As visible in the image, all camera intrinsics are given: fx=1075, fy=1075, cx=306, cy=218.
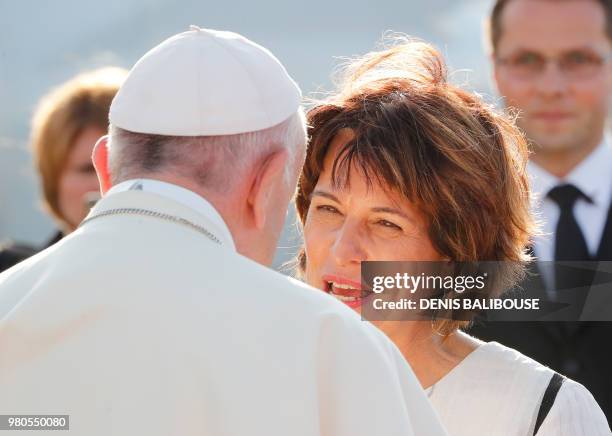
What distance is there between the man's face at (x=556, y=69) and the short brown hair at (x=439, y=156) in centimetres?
164

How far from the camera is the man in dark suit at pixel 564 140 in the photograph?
4.42 m

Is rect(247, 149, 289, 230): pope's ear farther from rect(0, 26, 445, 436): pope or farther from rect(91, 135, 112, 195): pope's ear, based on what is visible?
rect(91, 135, 112, 195): pope's ear

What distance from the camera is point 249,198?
6.82 ft

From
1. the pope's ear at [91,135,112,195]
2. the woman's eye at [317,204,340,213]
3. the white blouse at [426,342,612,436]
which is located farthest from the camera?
the woman's eye at [317,204,340,213]

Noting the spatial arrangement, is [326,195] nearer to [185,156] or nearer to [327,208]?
[327,208]

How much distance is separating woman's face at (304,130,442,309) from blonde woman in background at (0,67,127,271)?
2.08m

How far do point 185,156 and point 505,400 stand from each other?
1.35 meters

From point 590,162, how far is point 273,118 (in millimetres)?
2897

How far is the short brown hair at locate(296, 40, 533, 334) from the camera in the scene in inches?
120

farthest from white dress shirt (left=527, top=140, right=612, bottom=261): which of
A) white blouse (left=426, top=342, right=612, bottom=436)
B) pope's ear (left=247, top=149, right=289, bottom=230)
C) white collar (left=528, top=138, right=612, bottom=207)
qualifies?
pope's ear (left=247, top=149, right=289, bottom=230)

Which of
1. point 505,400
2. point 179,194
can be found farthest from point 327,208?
point 179,194

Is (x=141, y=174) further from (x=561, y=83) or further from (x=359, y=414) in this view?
(x=561, y=83)

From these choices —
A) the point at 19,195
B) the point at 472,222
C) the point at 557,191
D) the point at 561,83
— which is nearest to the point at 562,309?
the point at 557,191

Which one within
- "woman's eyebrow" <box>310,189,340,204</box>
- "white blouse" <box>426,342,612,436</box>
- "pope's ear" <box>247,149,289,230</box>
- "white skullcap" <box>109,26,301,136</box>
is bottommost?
"white blouse" <box>426,342,612,436</box>
